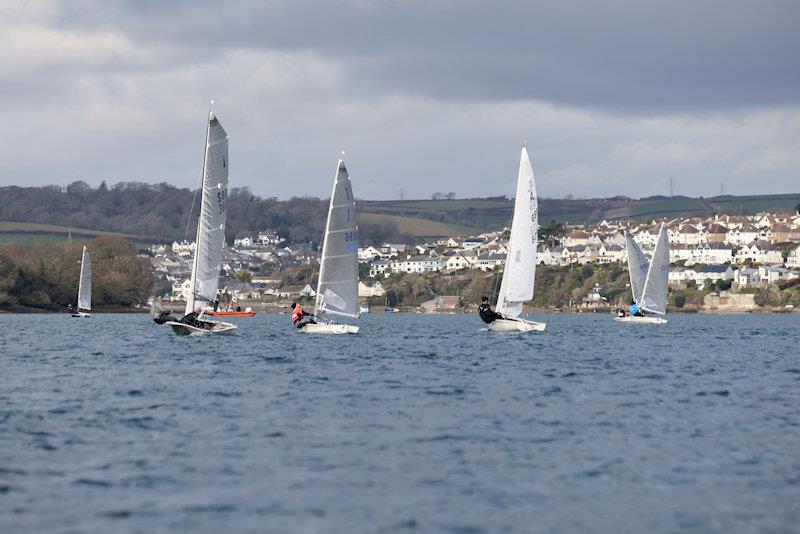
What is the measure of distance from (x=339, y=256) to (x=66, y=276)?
88.9m

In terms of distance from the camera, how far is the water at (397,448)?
54.8ft

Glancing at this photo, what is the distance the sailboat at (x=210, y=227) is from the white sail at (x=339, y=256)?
4834mm

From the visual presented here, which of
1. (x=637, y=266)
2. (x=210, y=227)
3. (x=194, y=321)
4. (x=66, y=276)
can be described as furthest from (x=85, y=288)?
(x=194, y=321)

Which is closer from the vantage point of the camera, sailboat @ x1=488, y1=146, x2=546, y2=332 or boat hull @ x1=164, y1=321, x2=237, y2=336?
boat hull @ x1=164, y1=321, x2=237, y2=336

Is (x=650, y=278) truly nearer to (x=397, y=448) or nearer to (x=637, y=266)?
(x=637, y=266)

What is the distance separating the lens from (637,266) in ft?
308

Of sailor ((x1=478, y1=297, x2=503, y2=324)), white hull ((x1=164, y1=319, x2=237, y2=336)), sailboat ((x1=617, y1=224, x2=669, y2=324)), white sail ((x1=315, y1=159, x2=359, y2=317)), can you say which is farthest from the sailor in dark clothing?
sailboat ((x1=617, y1=224, x2=669, y2=324))

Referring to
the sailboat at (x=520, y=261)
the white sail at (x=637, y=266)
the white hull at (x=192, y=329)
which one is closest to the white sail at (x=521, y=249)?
the sailboat at (x=520, y=261)

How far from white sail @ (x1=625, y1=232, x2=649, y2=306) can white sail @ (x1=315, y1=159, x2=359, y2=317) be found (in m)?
38.9

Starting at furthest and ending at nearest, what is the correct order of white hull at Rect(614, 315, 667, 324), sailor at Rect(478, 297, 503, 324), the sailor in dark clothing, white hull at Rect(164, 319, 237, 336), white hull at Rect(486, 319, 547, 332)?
1. white hull at Rect(614, 315, 667, 324)
2. white hull at Rect(486, 319, 547, 332)
3. sailor at Rect(478, 297, 503, 324)
4. the sailor in dark clothing
5. white hull at Rect(164, 319, 237, 336)

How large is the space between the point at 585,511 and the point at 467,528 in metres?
1.80

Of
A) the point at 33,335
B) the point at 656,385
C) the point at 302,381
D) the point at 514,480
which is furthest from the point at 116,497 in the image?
the point at 33,335

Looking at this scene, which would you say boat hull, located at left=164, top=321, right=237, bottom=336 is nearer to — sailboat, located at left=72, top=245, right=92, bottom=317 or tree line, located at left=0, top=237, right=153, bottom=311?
sailboat, located at left=72, top=245, right=92, bottom=317

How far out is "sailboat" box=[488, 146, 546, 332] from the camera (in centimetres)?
6094
